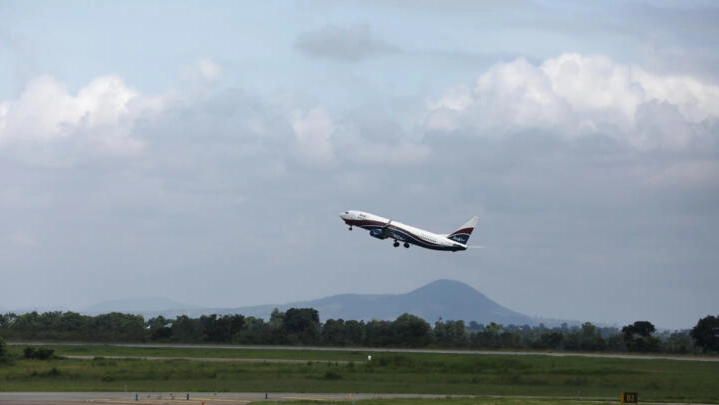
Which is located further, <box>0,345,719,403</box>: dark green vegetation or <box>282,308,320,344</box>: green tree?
<box>282,308,320,344</box>: green tree

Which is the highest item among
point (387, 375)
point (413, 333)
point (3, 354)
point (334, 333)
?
point (334, 333)

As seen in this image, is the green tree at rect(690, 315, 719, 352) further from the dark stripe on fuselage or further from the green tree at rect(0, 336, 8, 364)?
the green tree at rect(0, 336, 8, 364)

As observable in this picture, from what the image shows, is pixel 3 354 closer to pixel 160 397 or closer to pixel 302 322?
pixel 160 397

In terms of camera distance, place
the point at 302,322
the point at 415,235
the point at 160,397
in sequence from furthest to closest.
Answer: the point at 302,322 < the point at 415,235 < the point at 160,397

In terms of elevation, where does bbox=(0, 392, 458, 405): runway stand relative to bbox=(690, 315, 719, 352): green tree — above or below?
below

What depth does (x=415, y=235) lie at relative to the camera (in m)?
133

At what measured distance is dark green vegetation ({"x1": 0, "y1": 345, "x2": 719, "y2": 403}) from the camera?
84875 mm

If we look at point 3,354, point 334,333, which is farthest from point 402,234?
point 3,354

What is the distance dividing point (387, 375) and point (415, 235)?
37.1 m

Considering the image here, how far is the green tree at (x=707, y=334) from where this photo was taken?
5812 inches

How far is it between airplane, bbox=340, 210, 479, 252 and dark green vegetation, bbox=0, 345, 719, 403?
58.4 feet

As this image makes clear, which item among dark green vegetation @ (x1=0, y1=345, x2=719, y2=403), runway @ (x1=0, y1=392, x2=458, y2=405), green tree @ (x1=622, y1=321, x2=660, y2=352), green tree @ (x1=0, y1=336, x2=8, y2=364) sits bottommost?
runway @ (x1=0, y1=392, x2=458, y2=405)

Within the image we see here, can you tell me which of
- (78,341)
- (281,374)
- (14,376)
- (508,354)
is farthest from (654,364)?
(78,341)

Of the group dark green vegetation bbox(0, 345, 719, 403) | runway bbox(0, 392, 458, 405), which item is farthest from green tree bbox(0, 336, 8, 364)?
runway bbox(0, 392, 458, 405)
